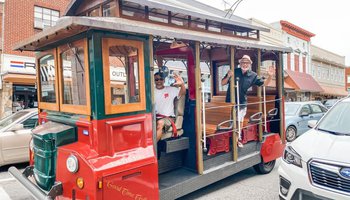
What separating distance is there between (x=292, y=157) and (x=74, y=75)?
2994mm

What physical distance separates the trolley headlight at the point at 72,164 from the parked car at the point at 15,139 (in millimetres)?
3738

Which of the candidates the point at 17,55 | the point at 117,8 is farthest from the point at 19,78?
the point at 117,8

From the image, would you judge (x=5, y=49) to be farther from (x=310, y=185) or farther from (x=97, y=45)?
(x=310, y=185)

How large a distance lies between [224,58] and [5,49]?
10857 millimetres

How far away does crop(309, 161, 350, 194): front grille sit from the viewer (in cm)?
281

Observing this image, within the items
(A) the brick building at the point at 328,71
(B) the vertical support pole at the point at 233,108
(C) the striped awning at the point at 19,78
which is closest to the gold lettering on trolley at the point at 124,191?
(B) the vertical support pole at the point at 233,108

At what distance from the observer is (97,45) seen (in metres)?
3.00

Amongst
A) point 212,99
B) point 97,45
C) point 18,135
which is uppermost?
point 97,45

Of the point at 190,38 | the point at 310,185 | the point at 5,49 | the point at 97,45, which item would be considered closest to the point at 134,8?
the point at 190,38

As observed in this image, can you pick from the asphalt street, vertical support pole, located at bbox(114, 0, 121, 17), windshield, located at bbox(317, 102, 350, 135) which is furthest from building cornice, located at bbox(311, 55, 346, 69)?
vertical support pole, located at bbox(114, 0, 121, 17)

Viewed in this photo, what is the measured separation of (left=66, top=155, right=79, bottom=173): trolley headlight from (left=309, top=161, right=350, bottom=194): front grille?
2.63 metres

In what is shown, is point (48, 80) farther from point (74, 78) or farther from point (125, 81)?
point (125, 81)

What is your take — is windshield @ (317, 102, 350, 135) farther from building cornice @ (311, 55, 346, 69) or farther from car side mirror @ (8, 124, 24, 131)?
building cornice @ (311, 55, 346, 69)

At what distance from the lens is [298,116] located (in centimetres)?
1059
